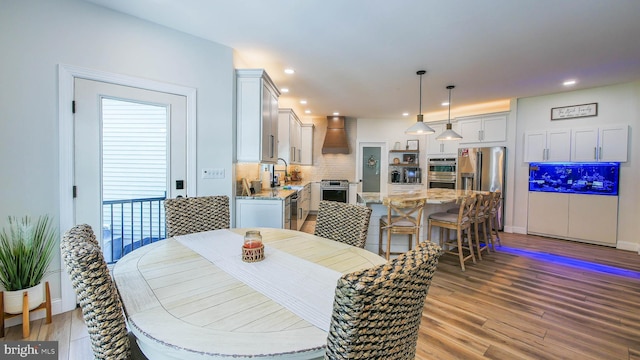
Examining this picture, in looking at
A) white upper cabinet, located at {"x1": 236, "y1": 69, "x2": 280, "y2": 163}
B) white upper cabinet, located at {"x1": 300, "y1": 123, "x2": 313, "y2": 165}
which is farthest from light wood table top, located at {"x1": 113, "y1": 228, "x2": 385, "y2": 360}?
white upper cabinet, located at {"x1": 300, "y1": 123, "x2": 313, "y2": 165}

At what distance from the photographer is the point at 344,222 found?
6.08 feet

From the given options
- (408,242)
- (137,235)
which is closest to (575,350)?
(408,242)

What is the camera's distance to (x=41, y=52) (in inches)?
81.7

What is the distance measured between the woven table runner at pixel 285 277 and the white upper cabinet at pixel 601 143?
5.38 meters

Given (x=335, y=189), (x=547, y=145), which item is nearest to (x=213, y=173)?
(x=335, y=189)

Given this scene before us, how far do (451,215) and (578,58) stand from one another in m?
2.37

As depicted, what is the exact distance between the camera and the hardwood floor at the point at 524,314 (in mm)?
1827

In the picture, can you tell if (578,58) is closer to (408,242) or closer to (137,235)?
(408,242)

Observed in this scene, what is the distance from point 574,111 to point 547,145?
0.65 m

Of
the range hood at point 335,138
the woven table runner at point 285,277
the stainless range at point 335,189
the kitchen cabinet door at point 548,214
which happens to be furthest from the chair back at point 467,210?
the range hood at point 335,138

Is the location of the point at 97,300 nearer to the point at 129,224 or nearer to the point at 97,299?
the point at 97,299

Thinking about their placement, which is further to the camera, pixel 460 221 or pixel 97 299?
pixel 460 221

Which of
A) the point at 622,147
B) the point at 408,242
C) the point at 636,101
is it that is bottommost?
the point at 408,242

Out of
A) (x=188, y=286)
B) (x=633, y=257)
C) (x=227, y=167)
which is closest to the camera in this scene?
(x=188, y=286)
